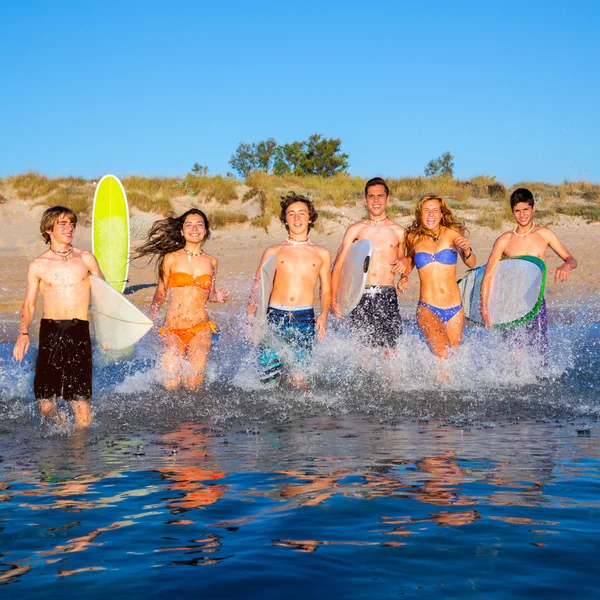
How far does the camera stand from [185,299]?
287 inches

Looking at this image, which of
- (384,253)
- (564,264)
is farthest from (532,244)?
(384,253)

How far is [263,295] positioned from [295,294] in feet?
0.86

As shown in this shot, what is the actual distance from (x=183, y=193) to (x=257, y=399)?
15663mm

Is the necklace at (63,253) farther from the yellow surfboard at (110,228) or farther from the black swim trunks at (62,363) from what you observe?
the yellow surfboard at (110,228)

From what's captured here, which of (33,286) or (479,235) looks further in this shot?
(479,235)

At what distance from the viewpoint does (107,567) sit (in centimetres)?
322

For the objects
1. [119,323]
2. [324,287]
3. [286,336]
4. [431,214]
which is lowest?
[286,336]

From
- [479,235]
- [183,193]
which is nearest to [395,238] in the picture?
[479,235]

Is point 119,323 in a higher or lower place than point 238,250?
lower

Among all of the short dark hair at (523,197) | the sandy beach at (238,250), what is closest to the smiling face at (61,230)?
the short dark hair at (523,197)

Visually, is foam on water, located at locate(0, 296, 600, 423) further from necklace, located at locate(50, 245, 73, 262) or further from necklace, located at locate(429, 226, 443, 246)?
necklace, located at locate(50, 245, 73, 262)

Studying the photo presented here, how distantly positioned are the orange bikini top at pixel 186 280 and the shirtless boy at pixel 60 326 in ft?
4.00

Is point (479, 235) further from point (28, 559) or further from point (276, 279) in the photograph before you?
point (28, 559)

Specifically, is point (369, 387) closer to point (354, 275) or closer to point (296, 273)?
point (354, 275)
